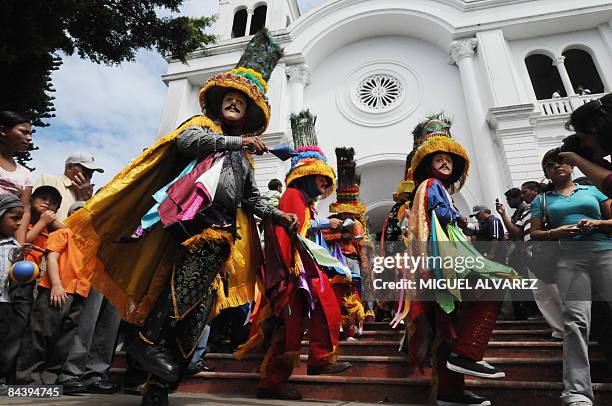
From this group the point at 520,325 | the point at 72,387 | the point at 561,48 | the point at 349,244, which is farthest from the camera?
the point at 561,48

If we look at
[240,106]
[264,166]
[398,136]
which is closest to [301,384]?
[240,106]

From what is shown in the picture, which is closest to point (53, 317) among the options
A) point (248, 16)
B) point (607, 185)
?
point (607, 185)

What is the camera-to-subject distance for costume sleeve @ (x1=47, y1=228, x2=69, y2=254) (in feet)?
9.90

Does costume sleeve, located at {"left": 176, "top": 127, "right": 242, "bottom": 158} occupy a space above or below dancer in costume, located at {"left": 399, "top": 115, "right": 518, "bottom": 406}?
above

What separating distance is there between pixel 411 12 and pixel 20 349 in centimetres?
1364

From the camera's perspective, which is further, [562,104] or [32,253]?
[562,104]

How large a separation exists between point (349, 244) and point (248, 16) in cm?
1557

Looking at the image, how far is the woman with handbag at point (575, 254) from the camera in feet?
6.91

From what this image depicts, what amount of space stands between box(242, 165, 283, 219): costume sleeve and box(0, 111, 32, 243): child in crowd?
1.78 metres

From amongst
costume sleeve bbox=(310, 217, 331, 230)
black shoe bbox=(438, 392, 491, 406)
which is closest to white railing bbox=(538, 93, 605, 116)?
costume sleeve bbox=(310, 217, 331, 230)

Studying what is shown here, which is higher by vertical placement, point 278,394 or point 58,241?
point 58,241

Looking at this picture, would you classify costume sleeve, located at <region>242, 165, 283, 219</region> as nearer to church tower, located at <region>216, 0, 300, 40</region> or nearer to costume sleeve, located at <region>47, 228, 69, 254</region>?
costume sleeve, located at <region>47, 228, 69, 254</region>

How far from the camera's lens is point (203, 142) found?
1980 millimetres

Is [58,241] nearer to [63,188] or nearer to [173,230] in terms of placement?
[63,188]
